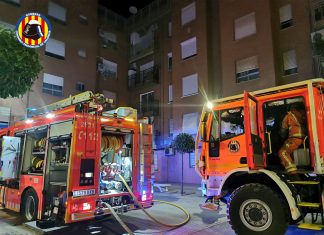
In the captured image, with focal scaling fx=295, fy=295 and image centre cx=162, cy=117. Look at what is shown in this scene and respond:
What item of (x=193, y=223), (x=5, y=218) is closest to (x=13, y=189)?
(x=5, y=218)

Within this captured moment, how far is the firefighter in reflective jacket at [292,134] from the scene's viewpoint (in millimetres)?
5957

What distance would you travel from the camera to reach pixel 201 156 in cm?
716

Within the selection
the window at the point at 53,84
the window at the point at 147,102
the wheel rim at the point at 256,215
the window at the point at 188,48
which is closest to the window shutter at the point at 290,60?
the window at the point at 188,48

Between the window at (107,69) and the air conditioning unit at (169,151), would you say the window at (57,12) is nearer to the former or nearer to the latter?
the window at (107,69)

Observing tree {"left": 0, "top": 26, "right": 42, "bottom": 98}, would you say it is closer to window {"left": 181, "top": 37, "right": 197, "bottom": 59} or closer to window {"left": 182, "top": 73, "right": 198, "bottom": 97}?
window {"left": 182, "top": 73, "right": 198, "bottom": 97}

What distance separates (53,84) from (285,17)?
53.8 ft

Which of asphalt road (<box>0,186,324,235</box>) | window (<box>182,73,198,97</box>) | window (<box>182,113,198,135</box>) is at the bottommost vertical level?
asphalt road (<box>0,186,324,235</box>)

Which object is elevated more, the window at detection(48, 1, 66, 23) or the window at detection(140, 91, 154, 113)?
the window at detection(48, 1, 66, 23)

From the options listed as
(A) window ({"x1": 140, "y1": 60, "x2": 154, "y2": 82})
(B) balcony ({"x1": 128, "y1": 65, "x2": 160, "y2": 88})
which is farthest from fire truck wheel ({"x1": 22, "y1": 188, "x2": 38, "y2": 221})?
(A) window ({"x1": 140, "y1": 60, "x2": 154, "y2": 82})

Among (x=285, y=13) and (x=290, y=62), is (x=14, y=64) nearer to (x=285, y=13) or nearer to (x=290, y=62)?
(x=290, y=62)

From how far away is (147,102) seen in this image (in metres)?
25.8

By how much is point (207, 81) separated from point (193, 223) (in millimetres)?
13397

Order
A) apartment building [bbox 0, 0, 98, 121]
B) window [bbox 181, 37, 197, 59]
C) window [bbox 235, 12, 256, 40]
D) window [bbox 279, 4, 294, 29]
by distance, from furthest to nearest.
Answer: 1. window [bbox 181, 37, 197, 59]
2. apartment building [bbox 0, 0, 98, 121]
3. window [bbox 235, 12, 256, 40]
4. window [bbox 279, 4, 294, 29]

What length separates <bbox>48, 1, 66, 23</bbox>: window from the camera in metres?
22.5
